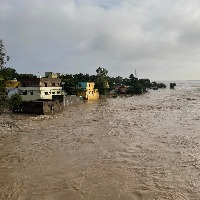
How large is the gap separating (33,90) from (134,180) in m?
34.8

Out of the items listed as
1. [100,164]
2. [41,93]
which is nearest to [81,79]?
[41,93]

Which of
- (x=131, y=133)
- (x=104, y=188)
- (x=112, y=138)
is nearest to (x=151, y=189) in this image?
(x=104, y=188)

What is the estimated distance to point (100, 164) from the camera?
48.8 ft

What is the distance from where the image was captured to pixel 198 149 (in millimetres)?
17734

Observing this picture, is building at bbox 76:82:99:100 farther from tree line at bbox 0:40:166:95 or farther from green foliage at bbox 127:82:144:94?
green foliage at bbox 127:82:144:94

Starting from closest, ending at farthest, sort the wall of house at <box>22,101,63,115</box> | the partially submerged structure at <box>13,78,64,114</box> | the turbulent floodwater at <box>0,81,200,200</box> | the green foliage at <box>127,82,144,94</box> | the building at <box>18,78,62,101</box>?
the turbulent floodwater at <box>0,81,200,200</box> < the wall of house at <box>22,101,63,115</box> < the partially submerged structure at <box>13,78,64,114</box> < the building at <box>18,78,62,101</box> < the green foliage at <box>127,82,144,94</box>

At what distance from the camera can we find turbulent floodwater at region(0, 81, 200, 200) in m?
11.3

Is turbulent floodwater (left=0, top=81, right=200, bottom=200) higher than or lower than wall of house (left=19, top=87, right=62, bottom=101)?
lower

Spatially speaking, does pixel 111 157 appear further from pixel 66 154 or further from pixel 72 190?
pixel 72 190

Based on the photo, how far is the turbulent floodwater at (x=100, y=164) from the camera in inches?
447

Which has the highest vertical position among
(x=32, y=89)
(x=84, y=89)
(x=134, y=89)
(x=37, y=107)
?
(x=32, y=89)

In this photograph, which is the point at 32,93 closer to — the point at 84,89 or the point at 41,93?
the point at 41,93

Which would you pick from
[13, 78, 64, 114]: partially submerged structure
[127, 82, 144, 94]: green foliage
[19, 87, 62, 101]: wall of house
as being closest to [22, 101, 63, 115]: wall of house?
[13, 78, 64, 114]: partially submerged structure

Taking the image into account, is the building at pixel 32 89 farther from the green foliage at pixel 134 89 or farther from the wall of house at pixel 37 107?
the green foliage at pixel 134 89
